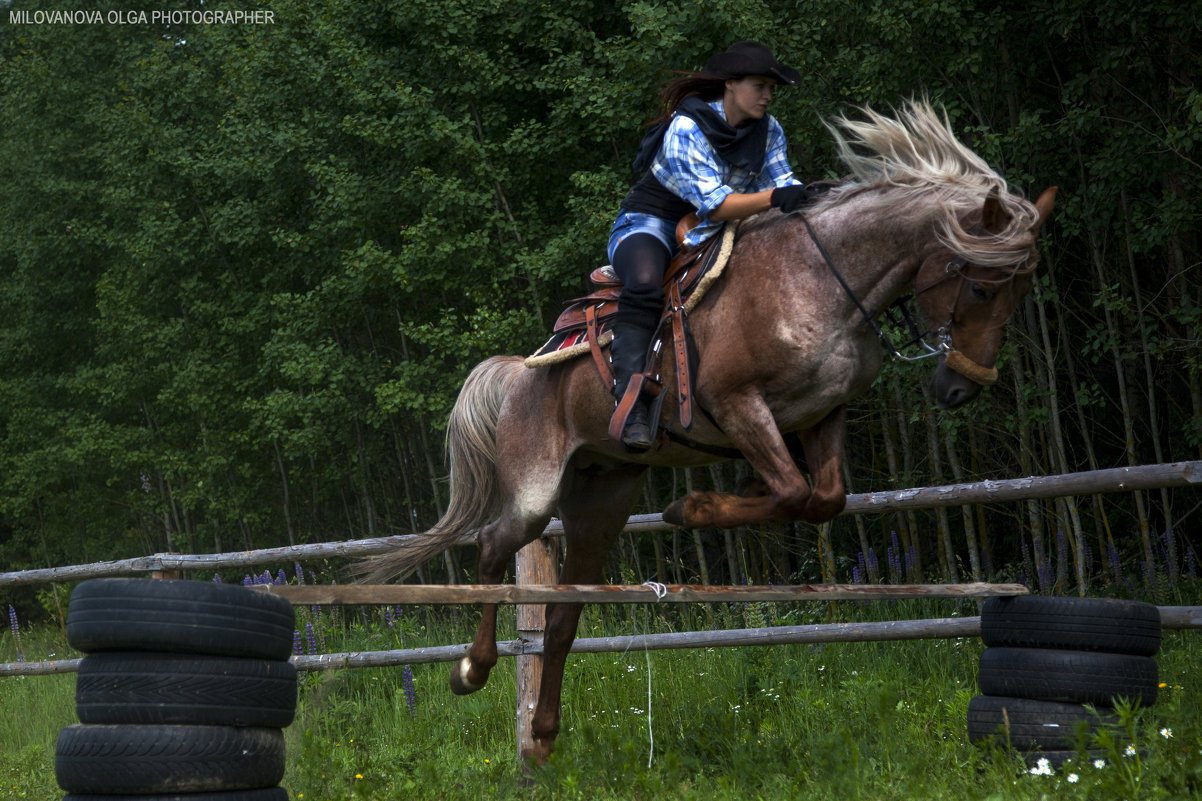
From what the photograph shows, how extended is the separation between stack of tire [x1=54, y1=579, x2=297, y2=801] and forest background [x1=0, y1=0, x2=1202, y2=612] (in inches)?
206

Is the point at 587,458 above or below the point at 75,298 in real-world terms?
below

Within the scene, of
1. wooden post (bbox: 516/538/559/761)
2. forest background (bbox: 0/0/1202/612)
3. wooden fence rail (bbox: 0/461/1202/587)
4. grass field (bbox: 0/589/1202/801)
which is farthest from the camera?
forest background (bbox: 0/0/1202/612)

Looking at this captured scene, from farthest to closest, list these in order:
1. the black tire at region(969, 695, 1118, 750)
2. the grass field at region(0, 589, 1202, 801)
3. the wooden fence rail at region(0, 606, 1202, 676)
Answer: the wooden fence rail at region(0, 606, 1202, 676) → the black tire at region(969, 695, 1118, 750) → the grass field at region(0, 589, 1202, 801)

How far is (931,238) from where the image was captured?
13.2ft

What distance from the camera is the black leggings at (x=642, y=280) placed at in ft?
14.7

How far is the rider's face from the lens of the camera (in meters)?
4.50

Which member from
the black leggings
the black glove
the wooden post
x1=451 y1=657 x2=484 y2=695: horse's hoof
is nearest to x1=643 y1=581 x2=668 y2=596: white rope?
the black leggings

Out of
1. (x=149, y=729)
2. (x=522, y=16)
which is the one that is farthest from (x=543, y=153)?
(x=149, y=729)

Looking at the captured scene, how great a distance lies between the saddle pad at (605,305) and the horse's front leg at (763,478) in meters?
0.51

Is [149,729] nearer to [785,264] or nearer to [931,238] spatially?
[785,264]

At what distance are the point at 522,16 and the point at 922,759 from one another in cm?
1047

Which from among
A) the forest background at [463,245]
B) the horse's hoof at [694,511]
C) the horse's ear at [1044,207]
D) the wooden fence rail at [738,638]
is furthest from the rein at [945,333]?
the forest background at [463,245]

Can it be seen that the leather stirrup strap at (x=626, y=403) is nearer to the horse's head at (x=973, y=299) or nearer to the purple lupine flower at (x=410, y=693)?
the horse's head at (x=973, y=299)

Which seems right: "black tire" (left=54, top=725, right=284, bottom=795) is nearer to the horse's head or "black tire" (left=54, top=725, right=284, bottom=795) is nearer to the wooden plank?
the wooden plank
